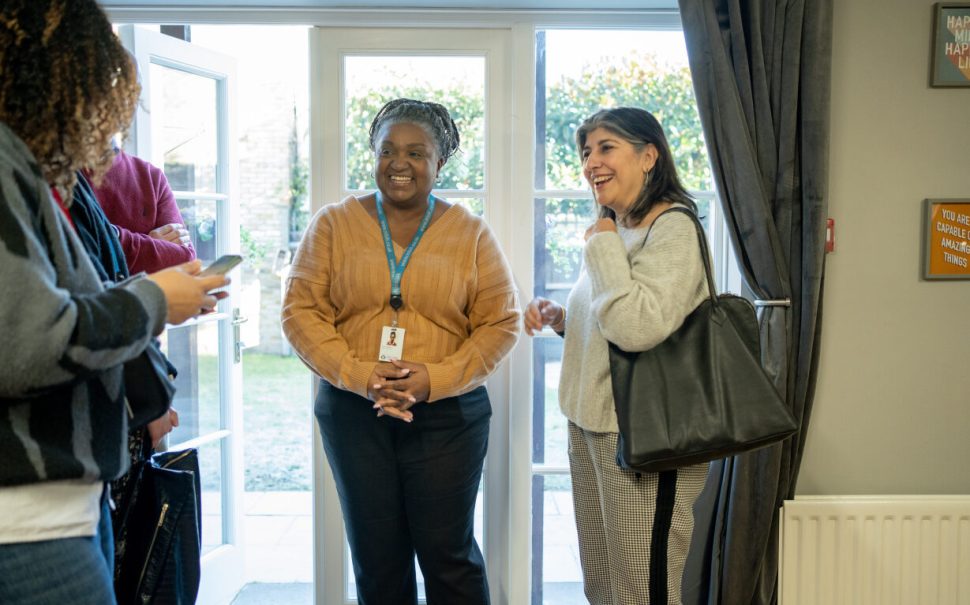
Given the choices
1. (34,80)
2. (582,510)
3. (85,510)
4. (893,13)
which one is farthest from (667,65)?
(85,510)

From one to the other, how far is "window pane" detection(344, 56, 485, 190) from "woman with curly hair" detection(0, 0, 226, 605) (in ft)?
4.18

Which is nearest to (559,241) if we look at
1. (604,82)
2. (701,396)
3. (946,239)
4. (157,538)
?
(604,82)

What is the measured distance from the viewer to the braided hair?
6.68 feet

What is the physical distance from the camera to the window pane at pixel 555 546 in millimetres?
2496

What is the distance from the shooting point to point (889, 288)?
229cm

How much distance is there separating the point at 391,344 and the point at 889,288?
152 centimetres

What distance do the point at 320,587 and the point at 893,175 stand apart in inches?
87.4

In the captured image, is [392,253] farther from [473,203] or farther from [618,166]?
[618,166]

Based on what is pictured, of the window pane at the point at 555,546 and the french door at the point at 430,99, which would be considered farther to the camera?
the window pane at the point at 555,546

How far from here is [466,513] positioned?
6.68ft

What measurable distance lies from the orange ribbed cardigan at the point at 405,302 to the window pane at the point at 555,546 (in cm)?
68

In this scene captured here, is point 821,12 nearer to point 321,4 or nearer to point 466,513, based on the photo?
point 321,4

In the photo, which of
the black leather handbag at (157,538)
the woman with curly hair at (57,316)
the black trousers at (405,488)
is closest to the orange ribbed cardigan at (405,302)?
the black trousers at (405,488)

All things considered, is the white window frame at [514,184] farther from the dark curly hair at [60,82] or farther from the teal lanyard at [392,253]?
the dark curly hair at [60,82]
